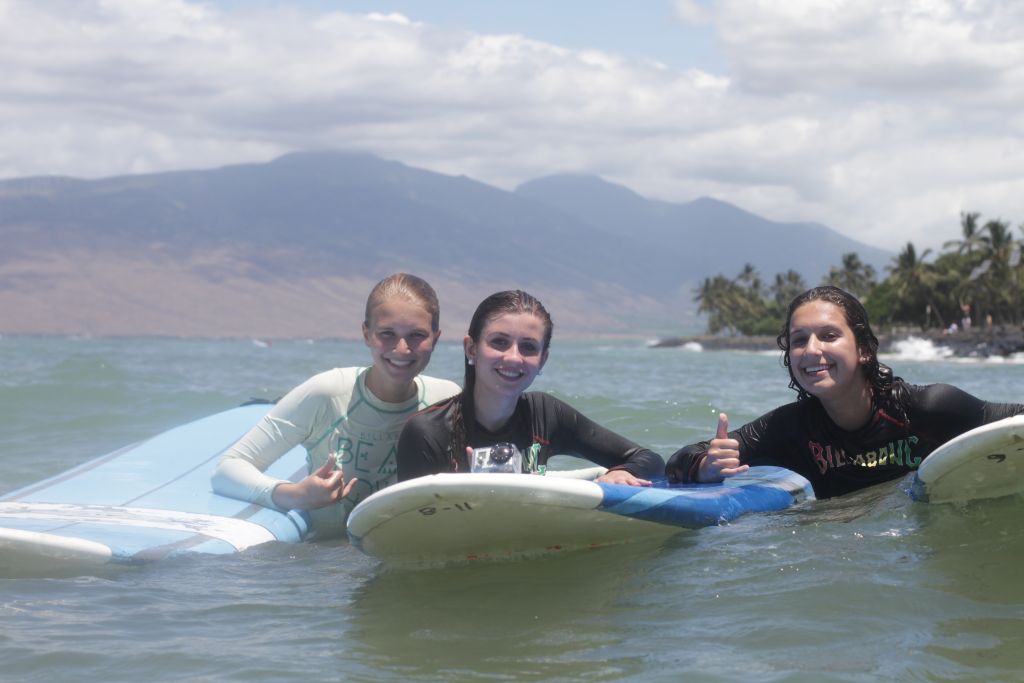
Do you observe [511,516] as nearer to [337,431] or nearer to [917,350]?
[337,431]

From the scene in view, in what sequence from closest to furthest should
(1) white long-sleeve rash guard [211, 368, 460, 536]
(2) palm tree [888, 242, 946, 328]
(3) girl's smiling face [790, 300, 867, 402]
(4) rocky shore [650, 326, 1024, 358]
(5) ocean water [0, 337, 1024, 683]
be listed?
(5) ocean water [0, 337, 1024, 683], (3) girl's smiling face [790, 300, 867, 402], (1) white long-sleeve rash guard [211, 368, 460, 536], (4) rocky shore [650, 326, 1024, 358], (2) palm tree [888, 242, 946, 328]

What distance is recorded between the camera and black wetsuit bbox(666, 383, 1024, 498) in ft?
12.6

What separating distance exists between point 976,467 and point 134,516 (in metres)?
2.97

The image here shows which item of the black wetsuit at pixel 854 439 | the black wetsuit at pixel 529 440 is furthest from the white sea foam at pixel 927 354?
the black wetsuit at pixel 529 440

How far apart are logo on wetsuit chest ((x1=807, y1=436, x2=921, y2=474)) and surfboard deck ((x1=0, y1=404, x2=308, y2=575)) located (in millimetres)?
1958

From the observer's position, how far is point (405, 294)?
390cm

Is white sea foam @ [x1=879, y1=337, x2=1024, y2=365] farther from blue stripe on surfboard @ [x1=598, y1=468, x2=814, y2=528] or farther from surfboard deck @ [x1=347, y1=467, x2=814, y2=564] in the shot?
surfboard deck @ [x1=347, y1=467, x2=814, y2=564]

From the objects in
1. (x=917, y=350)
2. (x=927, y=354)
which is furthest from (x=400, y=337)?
(x=917, y=350)

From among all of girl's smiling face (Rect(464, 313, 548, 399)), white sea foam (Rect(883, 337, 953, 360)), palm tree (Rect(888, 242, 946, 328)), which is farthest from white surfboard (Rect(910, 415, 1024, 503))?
palm tree (Rect(888, 242, 946, 328))

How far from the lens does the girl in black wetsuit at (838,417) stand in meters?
3.75

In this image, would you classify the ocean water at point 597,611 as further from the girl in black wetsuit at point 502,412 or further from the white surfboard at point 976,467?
the girl in black wetsuit at point 502,412

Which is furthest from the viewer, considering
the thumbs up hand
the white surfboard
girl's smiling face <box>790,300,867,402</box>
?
the thumbs up hand

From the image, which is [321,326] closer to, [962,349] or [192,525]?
[962,349]

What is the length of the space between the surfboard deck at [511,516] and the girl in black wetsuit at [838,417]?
27cm
